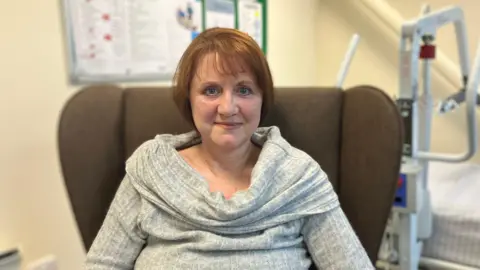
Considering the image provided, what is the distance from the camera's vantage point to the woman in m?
0.99

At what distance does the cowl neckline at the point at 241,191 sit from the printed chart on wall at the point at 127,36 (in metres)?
0.60

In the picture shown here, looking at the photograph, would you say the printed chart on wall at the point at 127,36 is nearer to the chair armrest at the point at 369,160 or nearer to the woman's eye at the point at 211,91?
the woman's eye at the point at 211,91

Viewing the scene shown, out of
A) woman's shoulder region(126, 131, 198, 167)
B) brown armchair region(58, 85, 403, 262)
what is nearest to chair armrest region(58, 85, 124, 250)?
brown armchair region(58, 85, 403, 262)

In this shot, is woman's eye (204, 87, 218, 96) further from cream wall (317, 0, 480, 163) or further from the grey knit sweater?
cream wall (317, 0, 480, 163)

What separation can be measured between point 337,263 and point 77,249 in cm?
96

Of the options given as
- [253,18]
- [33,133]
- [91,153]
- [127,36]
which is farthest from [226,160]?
[253,18]

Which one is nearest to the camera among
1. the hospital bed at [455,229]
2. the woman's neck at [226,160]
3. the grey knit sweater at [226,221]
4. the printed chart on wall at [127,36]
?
the grey knit sweater at [226,221]

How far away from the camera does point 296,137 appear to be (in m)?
1.20

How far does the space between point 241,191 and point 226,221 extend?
78 millimetres

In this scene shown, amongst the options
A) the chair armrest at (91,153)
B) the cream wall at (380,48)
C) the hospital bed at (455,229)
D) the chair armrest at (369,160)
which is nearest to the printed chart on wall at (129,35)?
the chair armrest at (91,153)

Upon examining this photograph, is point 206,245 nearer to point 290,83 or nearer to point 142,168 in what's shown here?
point 142,168

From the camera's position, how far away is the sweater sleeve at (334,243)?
1001 millimetres

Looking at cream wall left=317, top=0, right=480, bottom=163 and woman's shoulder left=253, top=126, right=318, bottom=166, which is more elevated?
cream wall left=317, top=0, right=480, bottom=163

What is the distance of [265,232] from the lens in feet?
3.30
